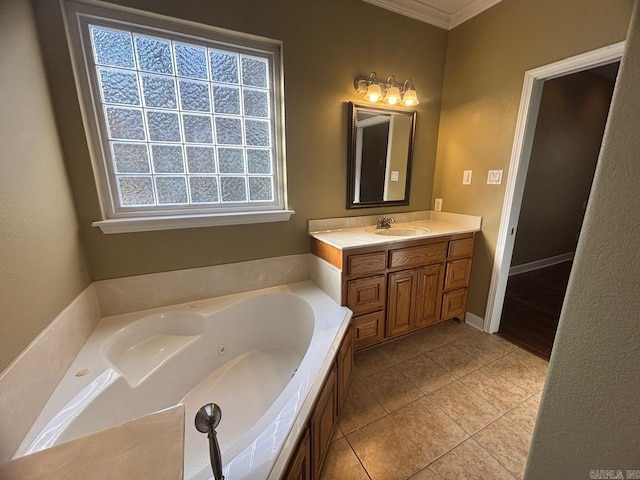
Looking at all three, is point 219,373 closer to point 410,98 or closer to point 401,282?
point 401,282

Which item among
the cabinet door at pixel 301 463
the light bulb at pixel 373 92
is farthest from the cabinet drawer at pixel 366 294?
the light bulb at pixel 373 92

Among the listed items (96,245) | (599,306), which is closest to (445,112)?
(599,306)

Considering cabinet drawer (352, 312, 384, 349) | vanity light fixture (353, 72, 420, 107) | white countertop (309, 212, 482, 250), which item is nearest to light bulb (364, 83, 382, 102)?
vanity light fixture (353, 72, 420, 107)

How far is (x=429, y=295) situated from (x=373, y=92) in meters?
1.69

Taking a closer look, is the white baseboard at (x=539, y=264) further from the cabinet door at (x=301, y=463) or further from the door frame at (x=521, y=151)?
the cabinet door at (x=301, y=463)

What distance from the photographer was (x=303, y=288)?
205 cm

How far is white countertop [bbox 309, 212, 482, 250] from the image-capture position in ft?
6.08

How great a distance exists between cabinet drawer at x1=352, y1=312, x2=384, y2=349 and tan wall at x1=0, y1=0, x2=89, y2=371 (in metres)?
1.63

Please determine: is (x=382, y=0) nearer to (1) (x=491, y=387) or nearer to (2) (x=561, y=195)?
(1) (x=491, y=387)

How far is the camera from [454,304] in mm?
2344

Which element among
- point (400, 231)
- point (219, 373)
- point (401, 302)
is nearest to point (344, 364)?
point (401, 302)

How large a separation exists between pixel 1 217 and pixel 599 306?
1753 mm

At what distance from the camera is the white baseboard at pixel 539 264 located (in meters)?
3.48

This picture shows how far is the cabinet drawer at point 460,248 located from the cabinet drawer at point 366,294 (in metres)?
0.73
